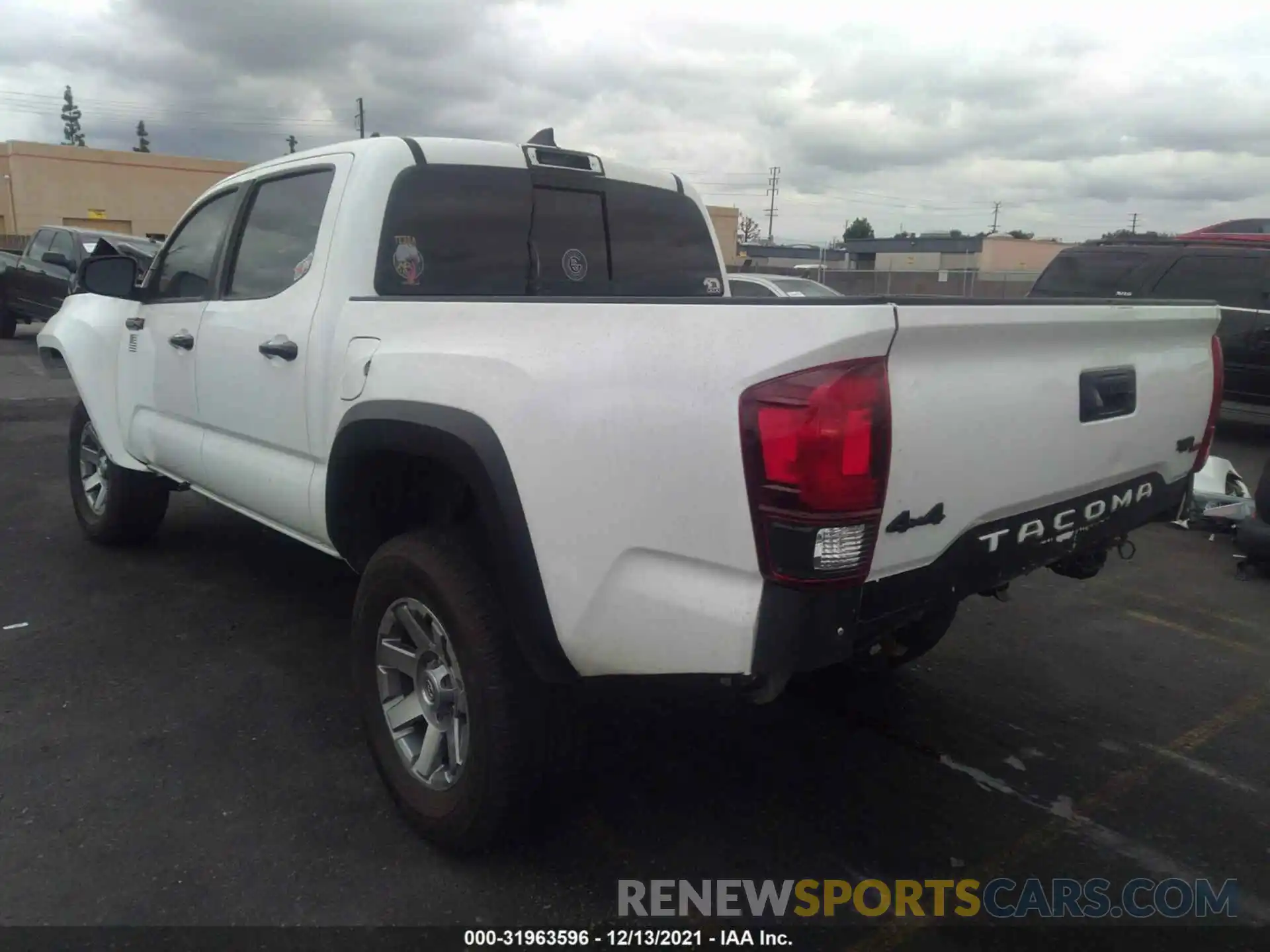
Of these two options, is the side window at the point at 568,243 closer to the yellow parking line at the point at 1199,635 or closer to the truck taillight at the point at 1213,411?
the truck taillight at the point at 1213,411

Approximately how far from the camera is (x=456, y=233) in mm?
3494

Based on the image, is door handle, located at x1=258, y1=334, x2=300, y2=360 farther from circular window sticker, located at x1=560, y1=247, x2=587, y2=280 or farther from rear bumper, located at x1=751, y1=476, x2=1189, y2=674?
rear bumper, located at x1=751, y1=476, x2=1189, y2=674

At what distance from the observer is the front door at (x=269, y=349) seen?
341 cm

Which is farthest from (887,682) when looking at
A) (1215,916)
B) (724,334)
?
(724,334)

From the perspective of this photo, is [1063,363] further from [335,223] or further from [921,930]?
[335,223]

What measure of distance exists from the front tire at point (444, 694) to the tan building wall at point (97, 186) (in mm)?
37554

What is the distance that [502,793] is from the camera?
101 inches

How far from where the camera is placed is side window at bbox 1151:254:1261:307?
9539 millimetres

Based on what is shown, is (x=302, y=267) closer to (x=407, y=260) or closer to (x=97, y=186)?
(x=407, y=260)

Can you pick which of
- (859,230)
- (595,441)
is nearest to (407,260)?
(595,441)

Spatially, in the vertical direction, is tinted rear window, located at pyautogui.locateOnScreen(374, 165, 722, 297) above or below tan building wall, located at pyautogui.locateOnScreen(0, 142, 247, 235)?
below

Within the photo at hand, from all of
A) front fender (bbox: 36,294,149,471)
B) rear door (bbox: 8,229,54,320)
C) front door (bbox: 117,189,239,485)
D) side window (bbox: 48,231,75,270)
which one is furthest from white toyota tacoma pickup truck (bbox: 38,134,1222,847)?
rear door (bbox: 8,229,54,320)

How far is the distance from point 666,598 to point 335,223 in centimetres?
194

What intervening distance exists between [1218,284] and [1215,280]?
7 cm
